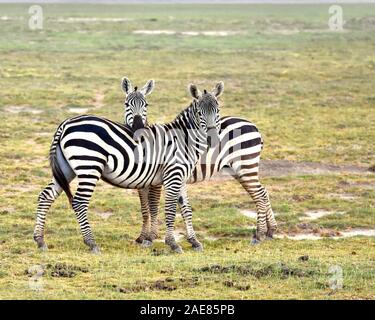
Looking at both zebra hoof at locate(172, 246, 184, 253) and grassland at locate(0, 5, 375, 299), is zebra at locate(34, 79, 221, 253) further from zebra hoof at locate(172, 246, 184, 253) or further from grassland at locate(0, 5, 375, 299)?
grassland at locate(0, 5, 375, 299)

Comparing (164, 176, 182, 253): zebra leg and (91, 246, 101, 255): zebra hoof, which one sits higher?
(164, 176, 182, 253): zebra leg

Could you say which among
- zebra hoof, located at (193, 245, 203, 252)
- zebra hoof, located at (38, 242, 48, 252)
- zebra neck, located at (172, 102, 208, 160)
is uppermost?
zebra neck, located at (172, 102, 208, 160)

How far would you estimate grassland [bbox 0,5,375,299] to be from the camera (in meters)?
8.88

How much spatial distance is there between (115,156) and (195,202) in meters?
3.75

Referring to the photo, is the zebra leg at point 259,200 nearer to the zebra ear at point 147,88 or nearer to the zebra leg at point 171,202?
the zebra leg at point 171,202

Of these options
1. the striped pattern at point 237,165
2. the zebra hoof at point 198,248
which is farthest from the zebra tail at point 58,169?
the zebra hoof at point 198,248

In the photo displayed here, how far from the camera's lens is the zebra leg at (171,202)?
10672 mm

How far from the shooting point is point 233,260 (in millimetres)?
9758

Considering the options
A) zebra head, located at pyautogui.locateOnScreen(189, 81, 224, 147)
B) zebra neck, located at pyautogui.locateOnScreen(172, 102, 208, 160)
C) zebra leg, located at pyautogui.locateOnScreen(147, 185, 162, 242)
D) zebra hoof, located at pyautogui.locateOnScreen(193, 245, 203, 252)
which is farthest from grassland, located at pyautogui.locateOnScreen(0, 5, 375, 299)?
zebra head, located at pyautogui.locateOnScreen(189, 81, 224, 147)

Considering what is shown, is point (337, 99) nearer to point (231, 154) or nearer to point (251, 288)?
point (231, 154)

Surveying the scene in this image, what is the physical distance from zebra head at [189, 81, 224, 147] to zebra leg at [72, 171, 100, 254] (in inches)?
58.8

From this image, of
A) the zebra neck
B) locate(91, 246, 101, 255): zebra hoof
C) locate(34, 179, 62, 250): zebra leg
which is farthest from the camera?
the zebra neck

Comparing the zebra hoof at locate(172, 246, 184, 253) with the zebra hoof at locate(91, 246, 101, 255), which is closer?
the zebra hoof at locate(91, 246, 101, 255)
